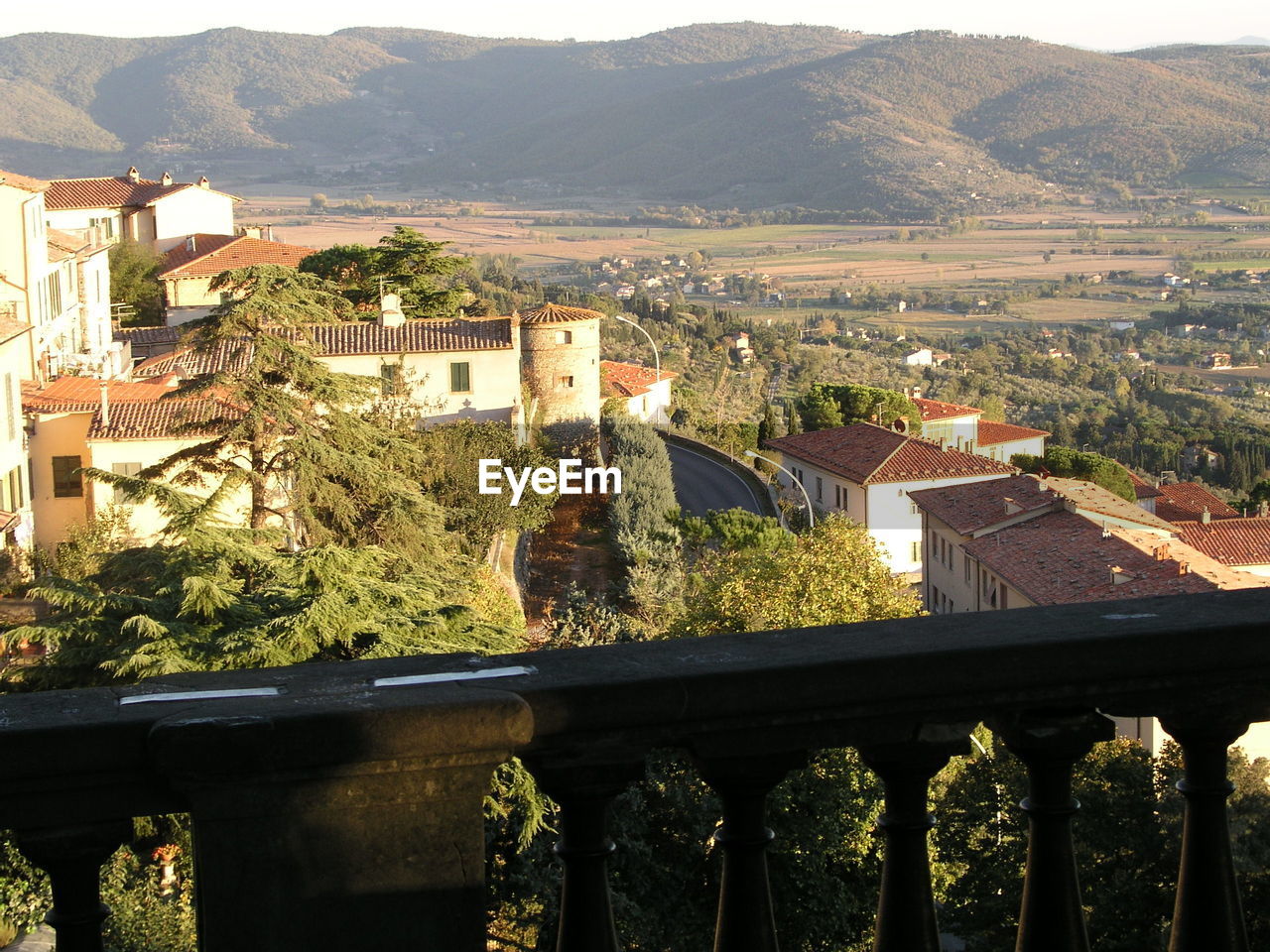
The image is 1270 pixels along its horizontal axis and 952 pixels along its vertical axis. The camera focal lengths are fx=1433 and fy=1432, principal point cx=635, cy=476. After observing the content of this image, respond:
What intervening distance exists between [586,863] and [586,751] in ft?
0.59

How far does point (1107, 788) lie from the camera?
21.6ft

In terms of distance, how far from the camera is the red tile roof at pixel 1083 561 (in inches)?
1089

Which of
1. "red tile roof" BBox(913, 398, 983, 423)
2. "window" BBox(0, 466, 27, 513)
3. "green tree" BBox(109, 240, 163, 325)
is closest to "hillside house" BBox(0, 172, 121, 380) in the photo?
"window" BBox(0, 466, 27, 513)

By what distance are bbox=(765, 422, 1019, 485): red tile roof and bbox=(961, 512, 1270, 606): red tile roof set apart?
364 inches

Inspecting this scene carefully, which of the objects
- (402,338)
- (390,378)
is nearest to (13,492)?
(390,378)

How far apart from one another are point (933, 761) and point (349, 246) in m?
48.1

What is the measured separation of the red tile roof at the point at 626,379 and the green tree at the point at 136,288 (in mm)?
17312

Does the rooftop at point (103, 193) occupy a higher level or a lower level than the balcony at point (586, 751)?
higher

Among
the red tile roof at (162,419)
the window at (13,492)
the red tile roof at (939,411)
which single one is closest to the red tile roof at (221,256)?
the red tile roof at (162,419)

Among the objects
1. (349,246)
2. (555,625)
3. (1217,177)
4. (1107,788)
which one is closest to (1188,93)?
(1217,177)

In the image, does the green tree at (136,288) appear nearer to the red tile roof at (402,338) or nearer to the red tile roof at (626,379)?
the red tile roof at (402,338)

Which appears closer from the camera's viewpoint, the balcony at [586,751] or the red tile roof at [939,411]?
the balcony at [586,751]

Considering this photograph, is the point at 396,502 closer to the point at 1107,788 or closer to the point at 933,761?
the point at 1107,788

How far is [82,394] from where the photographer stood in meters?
31.6
